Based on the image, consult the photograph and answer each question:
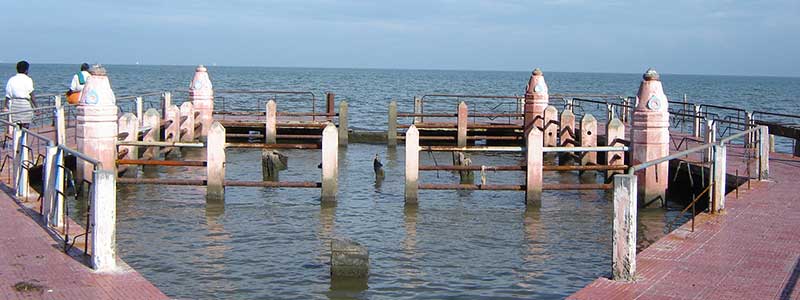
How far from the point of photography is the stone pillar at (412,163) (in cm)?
1669

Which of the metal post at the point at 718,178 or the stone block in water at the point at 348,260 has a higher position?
the metal post at the point at 718,178

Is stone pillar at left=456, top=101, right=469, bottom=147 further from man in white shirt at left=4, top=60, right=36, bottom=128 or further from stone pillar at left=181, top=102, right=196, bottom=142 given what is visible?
man in white shirt at left=4, top=60, right=36, bottom=128

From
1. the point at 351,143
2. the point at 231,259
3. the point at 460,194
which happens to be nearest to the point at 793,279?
the point at 231,259

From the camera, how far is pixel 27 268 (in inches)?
393

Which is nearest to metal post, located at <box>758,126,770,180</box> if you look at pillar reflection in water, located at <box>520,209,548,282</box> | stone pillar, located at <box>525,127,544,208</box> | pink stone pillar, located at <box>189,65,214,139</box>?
stone pillar, located at <box>525,127,544,208</box>

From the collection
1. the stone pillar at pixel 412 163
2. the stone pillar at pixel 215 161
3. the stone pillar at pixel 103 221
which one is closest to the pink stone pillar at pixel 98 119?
the stone pillar at pixel 215 161

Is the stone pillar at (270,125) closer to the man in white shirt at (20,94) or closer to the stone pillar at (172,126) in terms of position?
the stone pillar at (172,126)

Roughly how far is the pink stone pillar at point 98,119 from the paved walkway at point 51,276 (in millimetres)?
5245

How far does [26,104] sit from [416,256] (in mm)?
11696

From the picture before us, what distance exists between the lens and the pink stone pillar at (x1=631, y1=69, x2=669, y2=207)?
16578mm

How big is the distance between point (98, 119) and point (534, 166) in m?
8.09

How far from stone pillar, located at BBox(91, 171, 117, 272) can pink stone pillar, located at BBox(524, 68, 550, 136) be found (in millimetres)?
17157

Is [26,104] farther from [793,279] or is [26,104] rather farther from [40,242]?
[793,279]

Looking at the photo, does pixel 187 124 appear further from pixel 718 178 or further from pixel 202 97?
pixel 718 178
